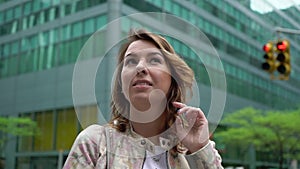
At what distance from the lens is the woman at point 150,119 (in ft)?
5.21

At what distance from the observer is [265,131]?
32031 mm

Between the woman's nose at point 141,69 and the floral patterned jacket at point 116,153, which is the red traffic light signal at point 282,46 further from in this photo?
the woman's nose at point 141,69

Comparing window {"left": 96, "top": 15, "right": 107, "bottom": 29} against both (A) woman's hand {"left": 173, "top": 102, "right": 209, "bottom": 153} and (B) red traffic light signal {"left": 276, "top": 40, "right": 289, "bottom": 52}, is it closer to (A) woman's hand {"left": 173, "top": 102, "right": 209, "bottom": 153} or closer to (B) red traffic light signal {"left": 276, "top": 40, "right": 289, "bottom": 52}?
(B) red traffic light signal {"left": 276, "top": 40, "right": 289, "bottom": 52}

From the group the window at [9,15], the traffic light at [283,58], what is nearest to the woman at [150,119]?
the traffic light at [283,58]

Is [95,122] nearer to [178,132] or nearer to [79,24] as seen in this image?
[178,132]

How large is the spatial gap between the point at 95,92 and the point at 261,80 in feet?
141

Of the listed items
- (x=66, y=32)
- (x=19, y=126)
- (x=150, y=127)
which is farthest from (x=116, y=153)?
(x=19, y=126)

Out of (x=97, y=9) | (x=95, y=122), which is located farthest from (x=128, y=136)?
(x=97, y=9)

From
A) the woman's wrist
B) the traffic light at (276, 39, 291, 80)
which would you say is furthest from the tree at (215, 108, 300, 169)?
the woman's wrist

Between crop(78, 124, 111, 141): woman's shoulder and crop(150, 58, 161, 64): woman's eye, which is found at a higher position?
crop(150, 58, 161, 64): woman's eye

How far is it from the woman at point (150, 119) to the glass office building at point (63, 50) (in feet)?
73.7

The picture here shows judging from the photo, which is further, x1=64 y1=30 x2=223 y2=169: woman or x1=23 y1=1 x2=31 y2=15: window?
x1=23 y1=1 x2=31 y2=15: window

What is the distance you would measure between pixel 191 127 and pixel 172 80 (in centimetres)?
19

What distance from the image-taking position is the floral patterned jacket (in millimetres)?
1520
